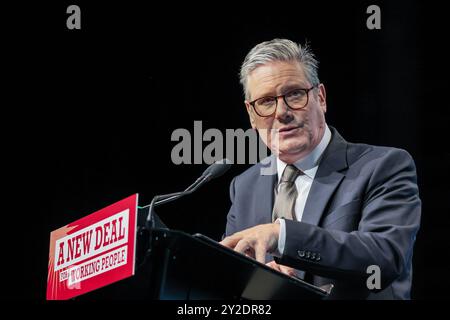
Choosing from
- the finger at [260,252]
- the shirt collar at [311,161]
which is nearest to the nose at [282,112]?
the shirt collar at [311,161]

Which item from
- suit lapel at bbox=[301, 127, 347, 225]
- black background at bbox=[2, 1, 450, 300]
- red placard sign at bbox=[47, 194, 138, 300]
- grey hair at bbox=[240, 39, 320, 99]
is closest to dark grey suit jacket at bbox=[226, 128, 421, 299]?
suit lapel at bbox=[301, 127, 347, 225]

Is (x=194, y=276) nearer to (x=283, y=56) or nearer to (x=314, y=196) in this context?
(x=314, y=196)

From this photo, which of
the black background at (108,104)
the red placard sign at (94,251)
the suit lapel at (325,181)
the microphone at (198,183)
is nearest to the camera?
the red placard sign at (94,251)

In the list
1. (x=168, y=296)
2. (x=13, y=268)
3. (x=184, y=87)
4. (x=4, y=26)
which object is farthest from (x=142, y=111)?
(x=168, y=296)

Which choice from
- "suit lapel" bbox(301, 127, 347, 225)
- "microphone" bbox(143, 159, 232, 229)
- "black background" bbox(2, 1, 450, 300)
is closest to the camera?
"microphone" bbox(143, 159, 232, 229)

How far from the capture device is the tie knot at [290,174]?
2576 mm

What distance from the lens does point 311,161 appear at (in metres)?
2.63

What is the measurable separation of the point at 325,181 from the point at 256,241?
691 millimetres

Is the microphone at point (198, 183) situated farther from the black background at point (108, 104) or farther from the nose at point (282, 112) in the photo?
the black background at point (108, 104)

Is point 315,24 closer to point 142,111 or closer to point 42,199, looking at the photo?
point 142,111

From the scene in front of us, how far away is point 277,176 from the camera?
8.86ft

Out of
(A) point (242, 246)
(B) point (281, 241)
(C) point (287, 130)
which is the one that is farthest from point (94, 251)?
(C) point (287, 130)

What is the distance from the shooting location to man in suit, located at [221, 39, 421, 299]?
1.94 metres

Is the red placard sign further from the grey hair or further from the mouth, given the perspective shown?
the grey hair
